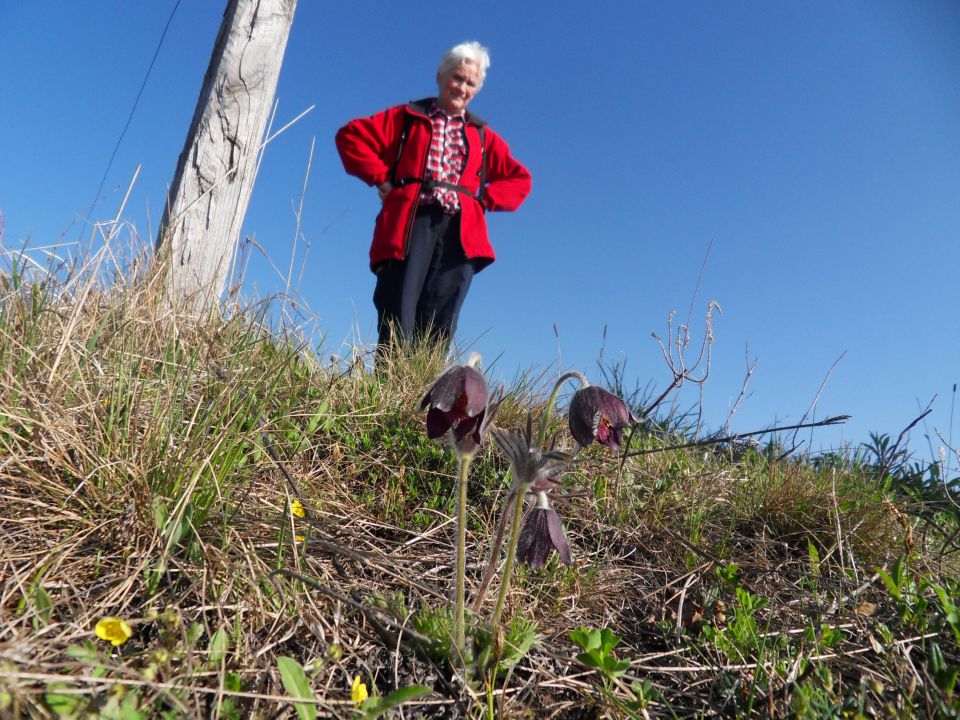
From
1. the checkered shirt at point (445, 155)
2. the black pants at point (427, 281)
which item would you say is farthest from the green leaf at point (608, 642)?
the checkered shirt at point (445, 155)

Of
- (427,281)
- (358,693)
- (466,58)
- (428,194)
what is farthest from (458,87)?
(358,693)

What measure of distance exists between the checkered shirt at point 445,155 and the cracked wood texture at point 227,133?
37.4 inches

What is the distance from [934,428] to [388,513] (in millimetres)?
2312

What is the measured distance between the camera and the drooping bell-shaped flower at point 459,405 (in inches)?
44.6

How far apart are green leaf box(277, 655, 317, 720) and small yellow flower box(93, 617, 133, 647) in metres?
0.29

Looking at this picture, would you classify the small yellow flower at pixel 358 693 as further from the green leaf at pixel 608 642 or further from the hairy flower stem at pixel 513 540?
the green leaf at pixel 608 642

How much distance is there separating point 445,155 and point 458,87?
16.1 inches

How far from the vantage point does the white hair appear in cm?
382

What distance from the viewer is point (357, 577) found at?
154 cm

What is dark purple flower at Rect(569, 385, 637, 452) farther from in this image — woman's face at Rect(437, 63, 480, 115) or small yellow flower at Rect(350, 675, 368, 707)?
woman's face at Rect(437, 63, 480, 115)

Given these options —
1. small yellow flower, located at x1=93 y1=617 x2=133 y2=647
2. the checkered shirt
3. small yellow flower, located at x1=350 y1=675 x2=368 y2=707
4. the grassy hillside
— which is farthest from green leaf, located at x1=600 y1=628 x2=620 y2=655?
the checkered shirt

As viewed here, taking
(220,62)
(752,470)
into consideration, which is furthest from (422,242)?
(752,470)

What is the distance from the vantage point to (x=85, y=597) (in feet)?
4.01

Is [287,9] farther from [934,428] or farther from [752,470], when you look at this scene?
[934,428]
